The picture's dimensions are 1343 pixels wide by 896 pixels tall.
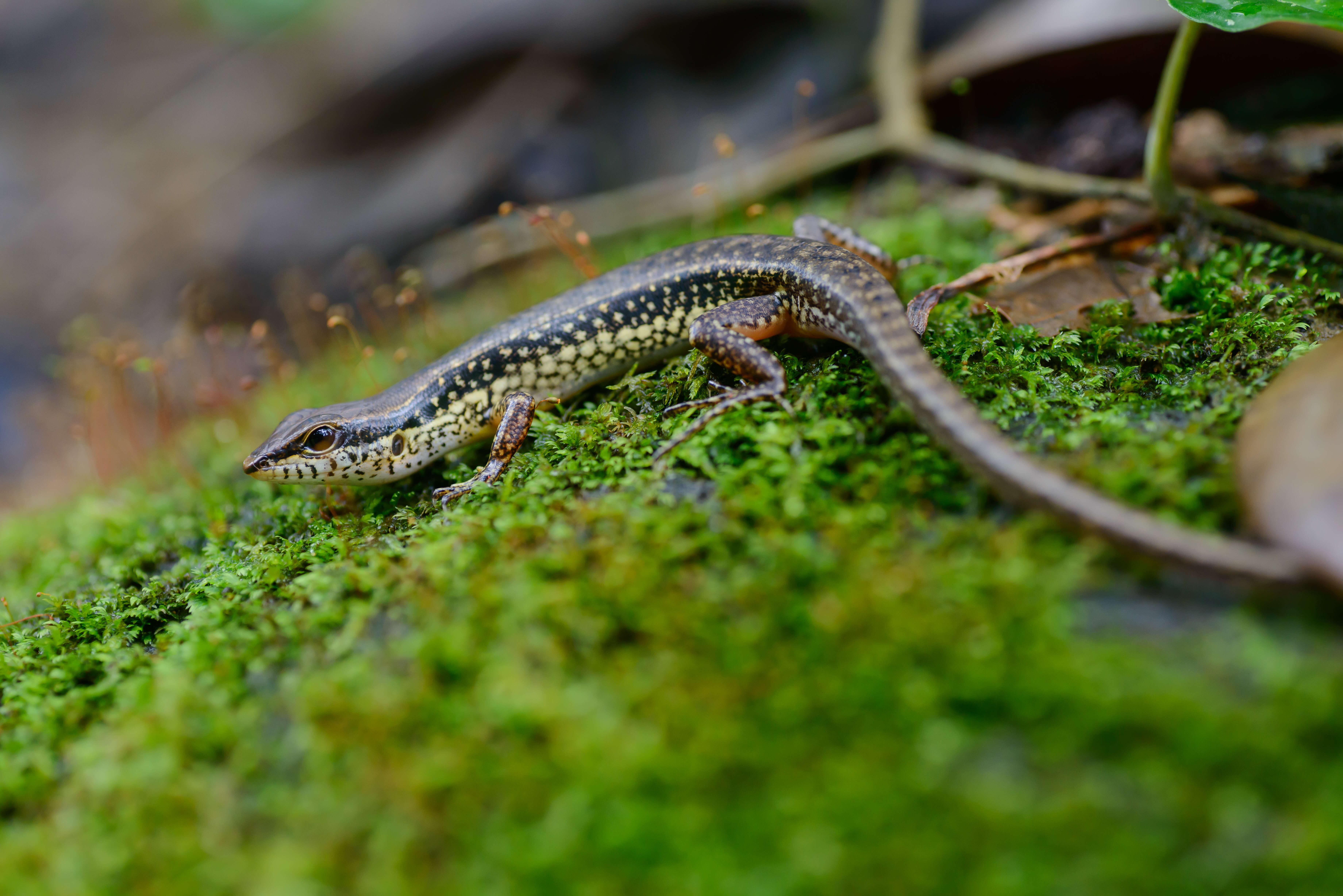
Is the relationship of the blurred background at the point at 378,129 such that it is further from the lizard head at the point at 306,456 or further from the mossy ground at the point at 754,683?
the mossy ground at the point at 754,683

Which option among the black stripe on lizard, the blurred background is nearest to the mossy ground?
the black stripe on lizard

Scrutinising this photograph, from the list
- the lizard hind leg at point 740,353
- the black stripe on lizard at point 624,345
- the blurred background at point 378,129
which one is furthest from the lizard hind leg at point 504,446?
the blurred background at point 378,129

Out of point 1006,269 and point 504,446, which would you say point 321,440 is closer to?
point 504,446

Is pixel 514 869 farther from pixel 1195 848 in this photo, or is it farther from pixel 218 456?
pixel 218 456

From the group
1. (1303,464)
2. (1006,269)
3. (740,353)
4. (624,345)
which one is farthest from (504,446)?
(1303,464)

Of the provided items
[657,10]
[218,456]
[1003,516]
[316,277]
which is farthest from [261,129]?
[1003,516]

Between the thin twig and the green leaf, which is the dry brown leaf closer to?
the thin twig
